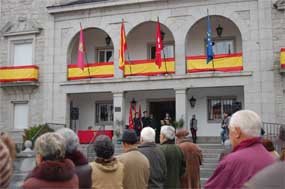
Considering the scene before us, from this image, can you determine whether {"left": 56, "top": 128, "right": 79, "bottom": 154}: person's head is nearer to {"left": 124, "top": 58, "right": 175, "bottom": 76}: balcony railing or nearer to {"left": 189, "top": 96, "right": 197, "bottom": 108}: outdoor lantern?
{"left": 124, "top": 58, "right": 175, "bottom": 76}: balcony railing

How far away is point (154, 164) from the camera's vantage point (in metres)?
6.89

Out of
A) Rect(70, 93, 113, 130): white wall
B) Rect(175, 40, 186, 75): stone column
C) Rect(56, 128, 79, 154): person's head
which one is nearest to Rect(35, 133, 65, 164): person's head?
Rect(56, 128, 79, 154): person's head

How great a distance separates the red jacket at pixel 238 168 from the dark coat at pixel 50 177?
123cm

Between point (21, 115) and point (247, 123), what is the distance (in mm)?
23981

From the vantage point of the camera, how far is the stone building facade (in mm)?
21219

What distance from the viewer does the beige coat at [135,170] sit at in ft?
→ 20.1

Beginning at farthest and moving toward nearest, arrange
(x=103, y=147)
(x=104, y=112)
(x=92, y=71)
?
(x=104, y=112) → (x=92, y=71) → (x=103, y=147)

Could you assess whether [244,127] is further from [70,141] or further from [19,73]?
[19,73]

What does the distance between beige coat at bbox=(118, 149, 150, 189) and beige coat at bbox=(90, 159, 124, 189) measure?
0.55 meters

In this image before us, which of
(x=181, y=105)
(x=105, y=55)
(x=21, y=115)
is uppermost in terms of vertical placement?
(x=105, y=55)

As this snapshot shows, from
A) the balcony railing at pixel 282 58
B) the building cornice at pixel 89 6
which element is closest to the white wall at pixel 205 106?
the balcony railing at pixel 282 58

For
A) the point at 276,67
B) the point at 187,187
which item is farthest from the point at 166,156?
the point at 276,67

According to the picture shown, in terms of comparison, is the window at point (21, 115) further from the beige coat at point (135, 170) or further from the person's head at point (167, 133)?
the beige coat at point (135, 170)

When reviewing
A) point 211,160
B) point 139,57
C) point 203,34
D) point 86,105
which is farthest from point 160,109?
point 211,160
